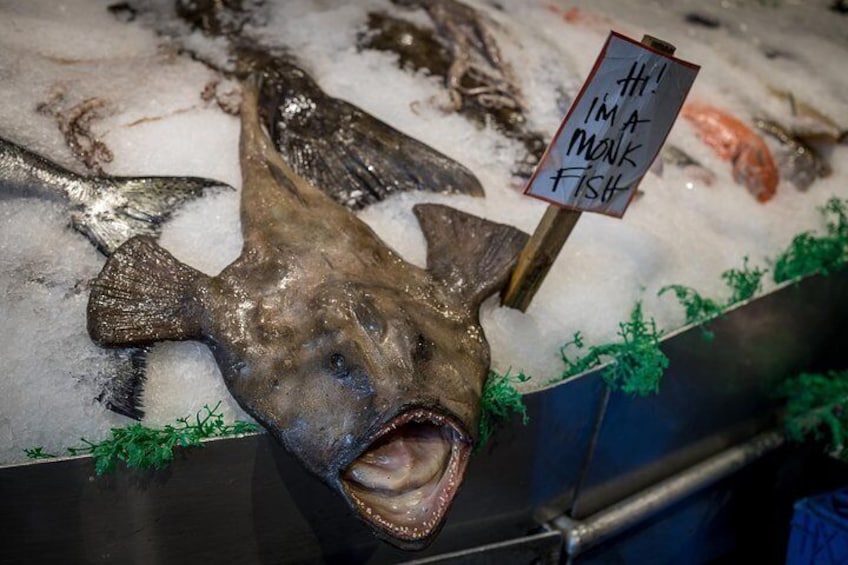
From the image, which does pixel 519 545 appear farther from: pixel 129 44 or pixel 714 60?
pixel 714 60

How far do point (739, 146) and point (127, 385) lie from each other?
271 cm

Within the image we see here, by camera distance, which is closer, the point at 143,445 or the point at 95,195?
the point at 143,445

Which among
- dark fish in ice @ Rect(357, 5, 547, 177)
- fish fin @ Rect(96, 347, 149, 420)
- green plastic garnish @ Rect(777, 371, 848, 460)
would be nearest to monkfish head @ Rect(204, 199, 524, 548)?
fish fin @ Rect(96, 347, 149, 420)

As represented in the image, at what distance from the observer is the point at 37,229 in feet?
7.80

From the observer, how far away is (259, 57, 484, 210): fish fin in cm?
273

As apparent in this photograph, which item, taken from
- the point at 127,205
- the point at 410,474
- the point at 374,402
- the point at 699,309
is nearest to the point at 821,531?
the point at 699,309

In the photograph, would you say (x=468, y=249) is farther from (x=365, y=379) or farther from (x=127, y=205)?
(x=127, y=205)

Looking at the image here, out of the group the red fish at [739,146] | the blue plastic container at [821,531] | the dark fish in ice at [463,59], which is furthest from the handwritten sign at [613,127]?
the red fish at [739,146]

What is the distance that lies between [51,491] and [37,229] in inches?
33.3

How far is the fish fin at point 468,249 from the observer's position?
92.9 inches

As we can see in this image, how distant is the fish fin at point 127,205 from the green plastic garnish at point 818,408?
7.24 ft

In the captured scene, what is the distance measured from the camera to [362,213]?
2.66 meters

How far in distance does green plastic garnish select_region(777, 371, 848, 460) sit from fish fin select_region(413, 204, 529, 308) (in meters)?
1.35

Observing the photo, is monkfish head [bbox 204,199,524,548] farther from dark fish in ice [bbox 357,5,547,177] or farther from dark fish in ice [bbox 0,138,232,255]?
dark fish in ice [bbox 357,5,547,177]
